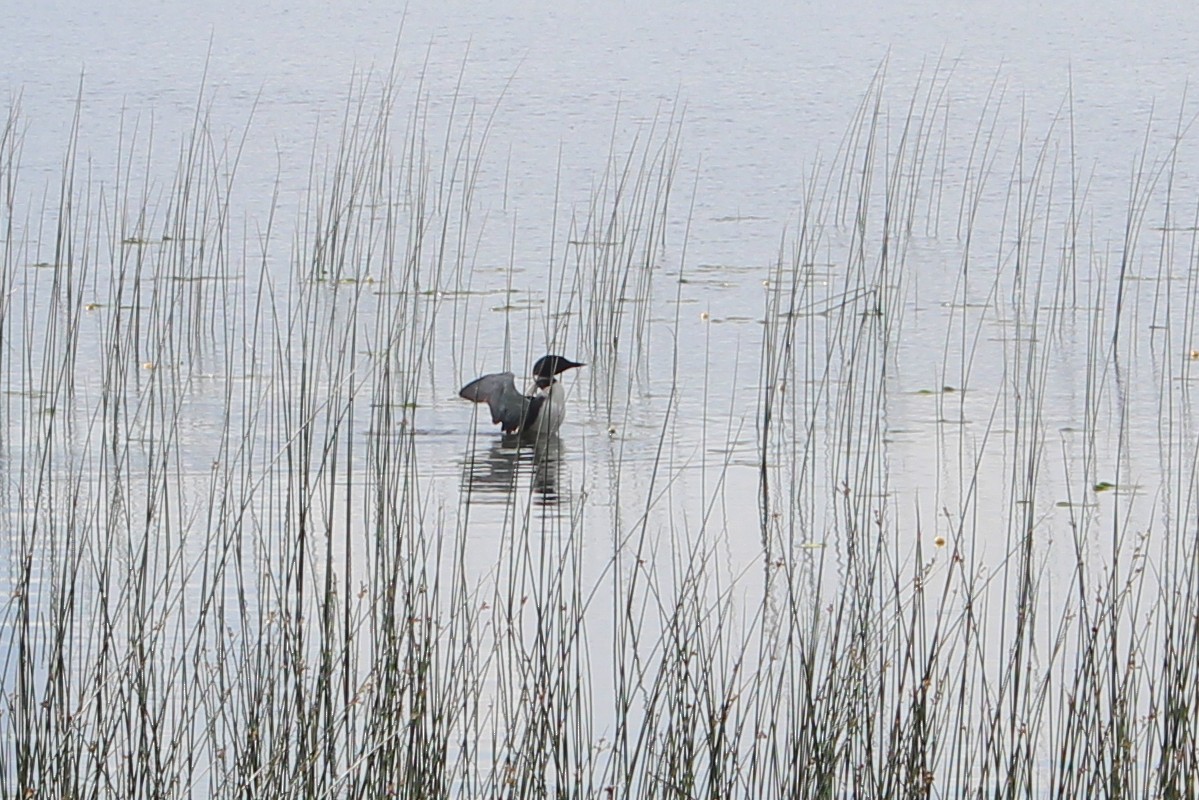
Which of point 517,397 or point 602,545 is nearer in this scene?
point 602,545

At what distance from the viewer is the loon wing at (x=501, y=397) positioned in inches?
222

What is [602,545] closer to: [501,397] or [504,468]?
[504,468]

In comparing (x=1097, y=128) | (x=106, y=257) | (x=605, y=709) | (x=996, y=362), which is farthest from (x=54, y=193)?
(x=605, y=709)

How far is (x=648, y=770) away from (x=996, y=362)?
4.30m

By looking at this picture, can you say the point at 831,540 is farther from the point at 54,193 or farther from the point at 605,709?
the point at 54,193

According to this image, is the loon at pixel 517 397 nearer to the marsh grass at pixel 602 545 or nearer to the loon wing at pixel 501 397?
the loon wing at pixel 501 397

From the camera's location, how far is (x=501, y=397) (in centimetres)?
570

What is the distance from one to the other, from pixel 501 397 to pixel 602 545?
960 mm

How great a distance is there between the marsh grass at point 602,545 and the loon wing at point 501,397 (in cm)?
14

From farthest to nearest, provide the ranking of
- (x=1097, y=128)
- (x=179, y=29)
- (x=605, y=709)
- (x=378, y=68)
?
1. (x=179, y=29)
2. (x=378, y=68)
3. (x=1097, y=128)
4. (x=605, y=709)

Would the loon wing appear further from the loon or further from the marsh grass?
the marsh grass

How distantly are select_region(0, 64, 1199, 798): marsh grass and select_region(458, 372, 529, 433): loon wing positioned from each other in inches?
5.7

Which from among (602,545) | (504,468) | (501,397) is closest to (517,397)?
(501,397)

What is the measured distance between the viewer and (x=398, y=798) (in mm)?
2695
